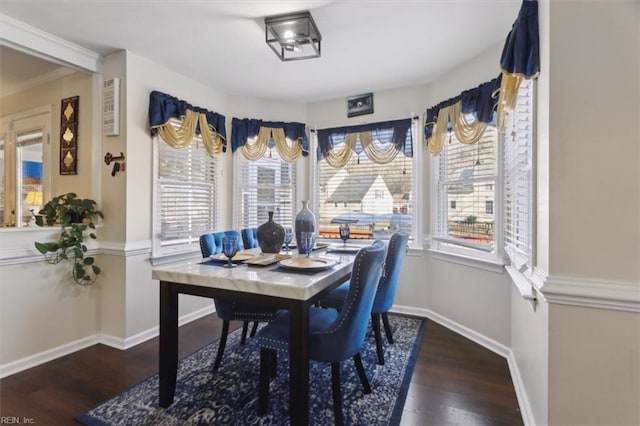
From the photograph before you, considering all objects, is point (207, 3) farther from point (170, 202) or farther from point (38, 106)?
point (38, 106)

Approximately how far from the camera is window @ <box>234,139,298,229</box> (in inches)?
152

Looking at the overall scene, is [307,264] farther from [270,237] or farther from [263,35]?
[263,35]

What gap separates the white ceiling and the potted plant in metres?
1.38

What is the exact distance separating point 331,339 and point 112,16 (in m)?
2.68

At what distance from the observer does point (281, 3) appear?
2029mm

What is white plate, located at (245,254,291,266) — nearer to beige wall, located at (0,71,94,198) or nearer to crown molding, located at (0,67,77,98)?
beige wall, located at (0,71,94,198)

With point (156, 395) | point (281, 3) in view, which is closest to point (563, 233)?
point (281, 3)

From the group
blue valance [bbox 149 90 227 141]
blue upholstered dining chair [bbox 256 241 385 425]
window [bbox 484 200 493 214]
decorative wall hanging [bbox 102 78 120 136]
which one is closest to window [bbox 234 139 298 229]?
blue valance [bbox 149 90 227 141]

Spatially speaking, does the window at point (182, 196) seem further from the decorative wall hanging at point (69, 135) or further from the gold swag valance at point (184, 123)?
the decorative wall hanging at point (69, 135)

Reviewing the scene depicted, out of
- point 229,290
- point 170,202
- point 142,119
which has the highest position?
point 142,119

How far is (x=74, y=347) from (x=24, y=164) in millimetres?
2338

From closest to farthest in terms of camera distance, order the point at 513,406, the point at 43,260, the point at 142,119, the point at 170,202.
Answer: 1. the point at 513,406
2. the point at 43,260
3. the point at 142,119
4. the point at 170,202

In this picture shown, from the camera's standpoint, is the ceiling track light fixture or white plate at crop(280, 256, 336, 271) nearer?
white plate at crop(280, 256, 336, 271)

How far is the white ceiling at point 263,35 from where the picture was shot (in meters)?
2.09
